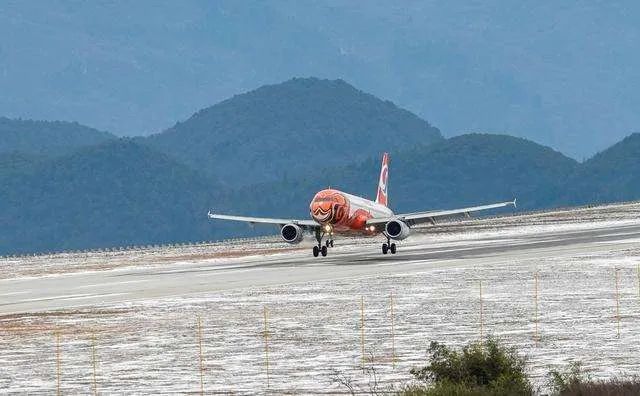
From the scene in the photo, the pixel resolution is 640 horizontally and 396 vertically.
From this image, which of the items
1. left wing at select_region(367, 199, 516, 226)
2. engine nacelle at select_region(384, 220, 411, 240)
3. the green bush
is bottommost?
the green bush

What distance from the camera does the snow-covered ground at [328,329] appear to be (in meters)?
38.6

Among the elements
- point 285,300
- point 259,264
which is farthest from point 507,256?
point 285,300

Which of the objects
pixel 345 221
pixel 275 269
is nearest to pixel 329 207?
pixel 345 221

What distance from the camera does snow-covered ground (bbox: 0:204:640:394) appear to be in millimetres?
38562

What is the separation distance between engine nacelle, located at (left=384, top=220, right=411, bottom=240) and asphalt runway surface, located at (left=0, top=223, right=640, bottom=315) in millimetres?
1370

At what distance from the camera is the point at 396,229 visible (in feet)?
286

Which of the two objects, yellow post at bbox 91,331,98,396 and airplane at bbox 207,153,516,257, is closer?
yellow post at bbox 91,331,98,396

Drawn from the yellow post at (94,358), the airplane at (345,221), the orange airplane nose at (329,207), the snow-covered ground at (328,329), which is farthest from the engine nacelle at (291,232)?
the yellow post at (94,358)

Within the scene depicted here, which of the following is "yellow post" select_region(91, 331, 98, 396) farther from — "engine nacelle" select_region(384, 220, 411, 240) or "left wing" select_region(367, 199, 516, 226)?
"engine nacelle" select_region(384, 220, 411, 240)

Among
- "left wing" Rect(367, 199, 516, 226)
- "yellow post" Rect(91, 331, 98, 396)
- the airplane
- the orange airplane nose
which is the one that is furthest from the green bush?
"left wing" Rect(367, 199, 516, 226)

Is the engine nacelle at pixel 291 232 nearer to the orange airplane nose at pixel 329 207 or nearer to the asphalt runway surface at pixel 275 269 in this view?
the asphalt runway surface at pixel 275 269

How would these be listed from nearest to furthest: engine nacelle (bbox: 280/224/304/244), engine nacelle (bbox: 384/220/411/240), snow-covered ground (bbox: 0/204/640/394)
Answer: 1. snow-covered ground (bbox: 0/204/640/394)
2. engine nacelle (bbox: 280/224/304/244)
3. engine nacelle (bbox: 384/220/411/240)

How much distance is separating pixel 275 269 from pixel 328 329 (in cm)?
3218

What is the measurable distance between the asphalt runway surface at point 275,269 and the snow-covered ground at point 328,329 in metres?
1.81
